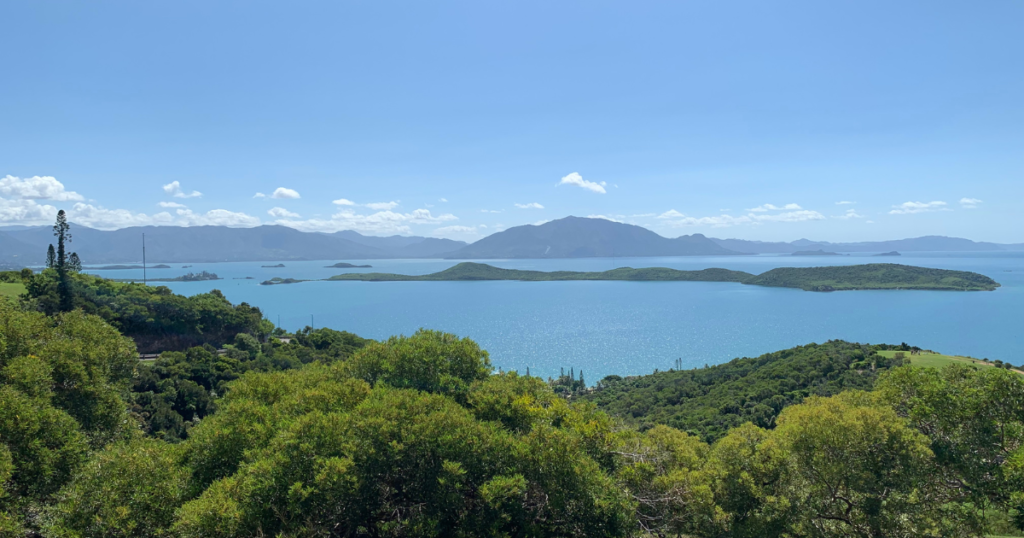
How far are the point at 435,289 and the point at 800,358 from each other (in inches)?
5440

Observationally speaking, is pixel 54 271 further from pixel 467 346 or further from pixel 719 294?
pixel 719 294

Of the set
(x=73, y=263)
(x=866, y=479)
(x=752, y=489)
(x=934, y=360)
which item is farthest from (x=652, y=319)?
(x=866, y=479)

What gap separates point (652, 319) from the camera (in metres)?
104

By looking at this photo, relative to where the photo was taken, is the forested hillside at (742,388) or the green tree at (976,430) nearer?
the green tree at (976,430)

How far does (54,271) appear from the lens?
41.4 meters

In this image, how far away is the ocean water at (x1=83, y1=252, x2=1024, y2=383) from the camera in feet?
234

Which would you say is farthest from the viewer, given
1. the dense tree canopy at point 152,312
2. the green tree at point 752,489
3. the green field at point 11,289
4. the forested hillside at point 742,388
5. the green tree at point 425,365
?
the green field at point 11,289

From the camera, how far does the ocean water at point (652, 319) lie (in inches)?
2805

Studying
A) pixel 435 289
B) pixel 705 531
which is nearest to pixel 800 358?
pixel 705 531

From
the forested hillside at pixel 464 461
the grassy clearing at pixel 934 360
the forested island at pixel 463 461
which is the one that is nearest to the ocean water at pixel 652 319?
the grassy clearing at pixel 934 360

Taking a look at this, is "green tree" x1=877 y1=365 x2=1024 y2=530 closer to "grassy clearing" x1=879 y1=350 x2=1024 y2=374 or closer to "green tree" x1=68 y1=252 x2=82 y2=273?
"grassy clearing" x1=879 y1=350 x2=1024 y2=374

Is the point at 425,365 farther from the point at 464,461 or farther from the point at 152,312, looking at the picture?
the point at 152,312

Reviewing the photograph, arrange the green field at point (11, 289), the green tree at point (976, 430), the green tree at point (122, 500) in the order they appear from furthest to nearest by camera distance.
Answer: the green field at point (11, 289) < the green tree at point (976, 430) < the green tree at point (122, 500)

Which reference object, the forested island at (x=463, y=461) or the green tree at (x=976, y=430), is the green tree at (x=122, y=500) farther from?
the green tree at (x=976, y=430)
